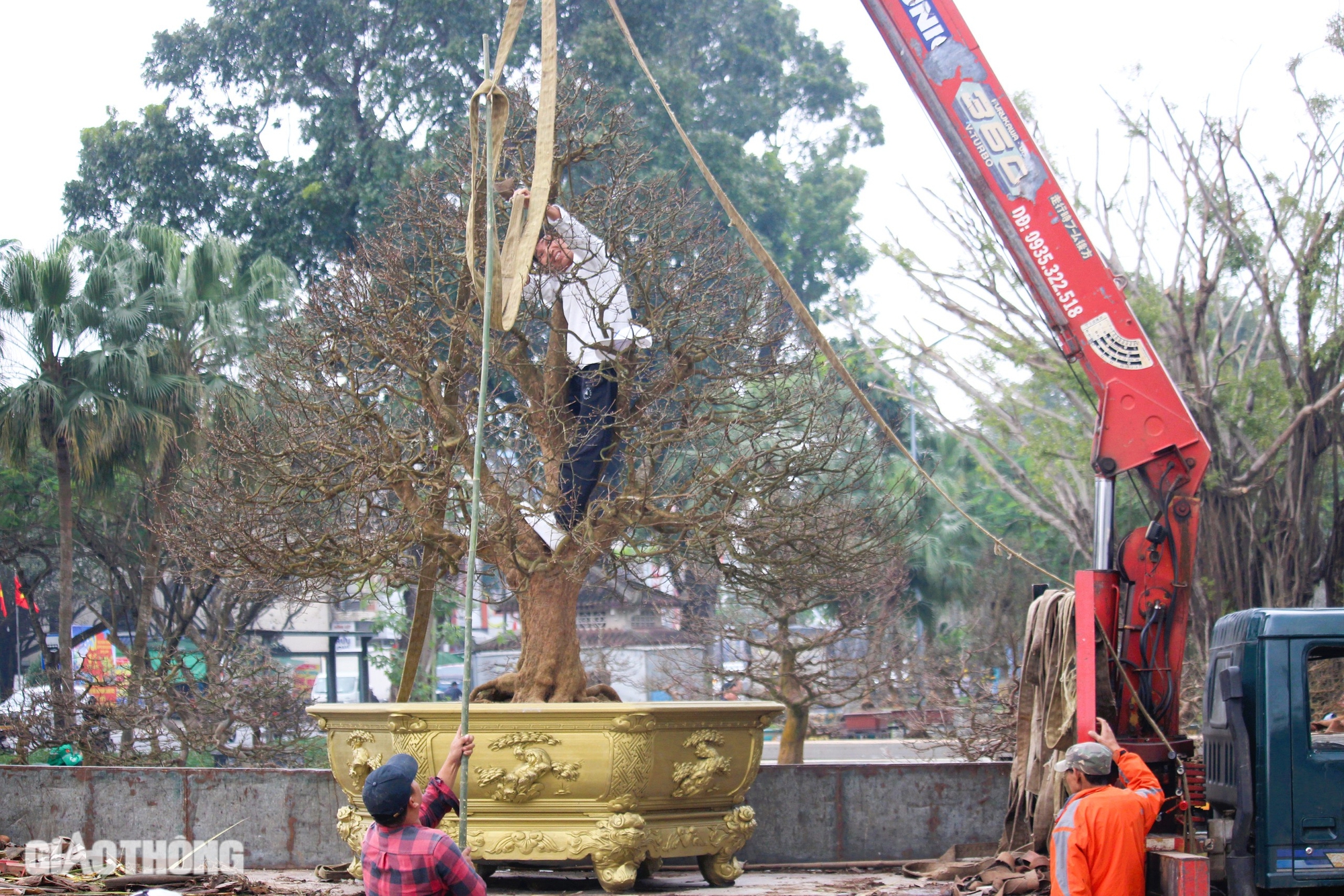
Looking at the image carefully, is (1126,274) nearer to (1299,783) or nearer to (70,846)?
(1299,783)

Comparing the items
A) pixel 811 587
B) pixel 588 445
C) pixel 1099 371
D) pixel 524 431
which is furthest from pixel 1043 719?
pixel 524 431

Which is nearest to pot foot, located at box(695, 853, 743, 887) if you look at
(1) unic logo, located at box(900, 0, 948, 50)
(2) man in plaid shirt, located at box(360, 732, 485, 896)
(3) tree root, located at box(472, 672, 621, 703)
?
(3) tree root, located at box(472, 672, 621, 703)

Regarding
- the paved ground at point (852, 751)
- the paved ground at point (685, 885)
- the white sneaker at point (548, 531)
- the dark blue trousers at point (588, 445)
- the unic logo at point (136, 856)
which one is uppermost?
the dark blue trousers at point (588, 445)

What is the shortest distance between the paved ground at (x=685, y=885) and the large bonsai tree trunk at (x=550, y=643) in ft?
4.02

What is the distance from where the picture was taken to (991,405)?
62.7 feet

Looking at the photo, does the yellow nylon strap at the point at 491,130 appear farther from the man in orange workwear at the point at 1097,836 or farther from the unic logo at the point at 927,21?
the man in orange workwear at the point at 1097,836

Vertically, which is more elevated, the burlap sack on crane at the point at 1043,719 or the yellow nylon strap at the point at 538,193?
the yellow nylon strap at the point at 538,193

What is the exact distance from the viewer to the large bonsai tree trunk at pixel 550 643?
835 cm

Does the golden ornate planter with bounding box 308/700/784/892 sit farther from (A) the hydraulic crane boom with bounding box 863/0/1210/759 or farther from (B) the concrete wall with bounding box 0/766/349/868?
(A) the hydraulic crane boom with bounding box 863/0/1210/759

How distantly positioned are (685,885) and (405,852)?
488 centimetres

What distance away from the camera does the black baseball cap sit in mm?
3855

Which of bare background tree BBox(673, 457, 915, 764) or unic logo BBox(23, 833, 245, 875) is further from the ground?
bare background tree BBox(673, 457, 915, 764)

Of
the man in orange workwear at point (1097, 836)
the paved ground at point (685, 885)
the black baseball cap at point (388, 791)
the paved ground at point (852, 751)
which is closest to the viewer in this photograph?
the black baseball cap at point (388, 791)

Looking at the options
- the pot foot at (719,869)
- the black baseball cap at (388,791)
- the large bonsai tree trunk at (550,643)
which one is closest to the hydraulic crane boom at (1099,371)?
the pot foot at (719,869)
